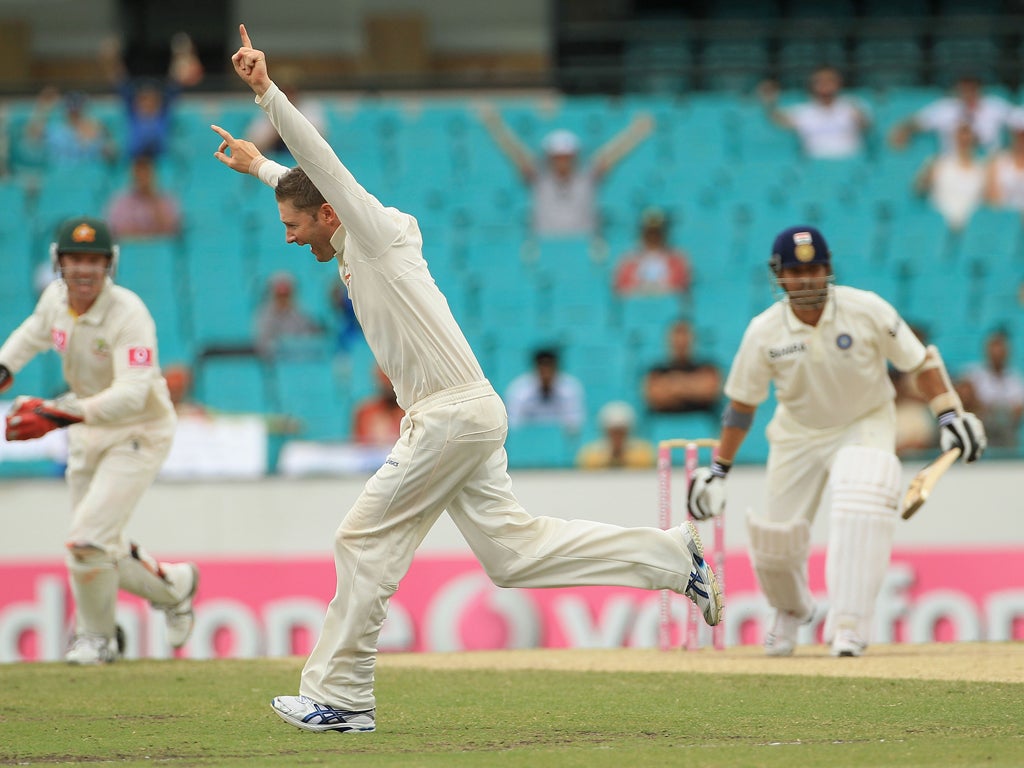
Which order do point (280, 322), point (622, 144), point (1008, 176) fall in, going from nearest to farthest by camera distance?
point (280, 322), point (1008, 176), point (622, 144)

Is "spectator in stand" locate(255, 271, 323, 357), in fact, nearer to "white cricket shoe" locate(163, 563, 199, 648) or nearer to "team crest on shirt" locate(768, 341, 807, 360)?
"white cricket shoe" locate(163, 563, 199, 648)

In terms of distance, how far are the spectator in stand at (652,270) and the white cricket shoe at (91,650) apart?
6.58 metres

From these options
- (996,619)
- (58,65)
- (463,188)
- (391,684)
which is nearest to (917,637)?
(996,619)

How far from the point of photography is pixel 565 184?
1458 centimetres

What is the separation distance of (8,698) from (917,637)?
536 centimetres

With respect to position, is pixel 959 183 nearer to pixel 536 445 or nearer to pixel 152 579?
pixel 536 445

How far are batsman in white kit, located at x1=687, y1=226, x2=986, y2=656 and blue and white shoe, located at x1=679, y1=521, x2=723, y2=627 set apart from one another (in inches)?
69.5

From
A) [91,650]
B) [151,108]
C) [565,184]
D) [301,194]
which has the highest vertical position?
[151,108]

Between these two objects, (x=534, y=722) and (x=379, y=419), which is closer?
(x=534, y=722)

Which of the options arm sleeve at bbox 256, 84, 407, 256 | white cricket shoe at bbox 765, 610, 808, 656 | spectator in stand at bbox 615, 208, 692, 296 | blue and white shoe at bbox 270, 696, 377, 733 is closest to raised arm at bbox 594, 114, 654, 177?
spectator in stand at bbox 615, 208, 692, 296

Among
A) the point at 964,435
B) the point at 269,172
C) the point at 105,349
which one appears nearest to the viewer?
the point at 269,172

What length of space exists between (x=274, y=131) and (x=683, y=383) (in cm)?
459

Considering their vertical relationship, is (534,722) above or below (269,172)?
below

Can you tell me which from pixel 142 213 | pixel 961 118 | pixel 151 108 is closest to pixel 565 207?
pixel 961 118
